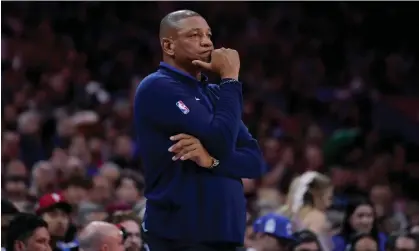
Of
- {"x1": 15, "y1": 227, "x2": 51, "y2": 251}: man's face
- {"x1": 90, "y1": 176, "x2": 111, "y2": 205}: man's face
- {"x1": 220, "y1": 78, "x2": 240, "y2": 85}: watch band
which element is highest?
{"x1": 220, "y1": 78, "x2": 240, "y2": 85}: watch band

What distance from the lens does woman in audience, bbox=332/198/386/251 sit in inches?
316

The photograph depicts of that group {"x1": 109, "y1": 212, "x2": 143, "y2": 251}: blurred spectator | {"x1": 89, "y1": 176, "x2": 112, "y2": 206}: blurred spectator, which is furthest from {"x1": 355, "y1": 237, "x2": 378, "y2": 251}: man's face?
{"x1": 89, "y1": 176, "x2": 112, "y2": 206}: blurred spectator

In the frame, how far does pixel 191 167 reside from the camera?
177 inches

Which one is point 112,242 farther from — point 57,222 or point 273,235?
point 273,235

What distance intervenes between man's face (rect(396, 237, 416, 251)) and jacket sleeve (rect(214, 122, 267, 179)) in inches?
138

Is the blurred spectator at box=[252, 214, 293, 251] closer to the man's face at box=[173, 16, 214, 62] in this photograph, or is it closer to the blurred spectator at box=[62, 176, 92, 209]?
the blurred spectator at box=[62, 176, 92, 209]

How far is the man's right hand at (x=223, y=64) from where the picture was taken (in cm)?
455

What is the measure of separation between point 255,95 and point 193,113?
1057cm

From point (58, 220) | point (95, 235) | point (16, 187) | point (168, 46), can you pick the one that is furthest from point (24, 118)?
point (168, 46)

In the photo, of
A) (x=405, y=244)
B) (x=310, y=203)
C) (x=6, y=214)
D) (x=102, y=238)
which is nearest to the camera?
(x=102, y=238)

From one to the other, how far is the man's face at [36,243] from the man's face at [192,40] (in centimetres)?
199

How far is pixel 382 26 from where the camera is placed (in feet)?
52.8

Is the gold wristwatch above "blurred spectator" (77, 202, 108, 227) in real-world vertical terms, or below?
above

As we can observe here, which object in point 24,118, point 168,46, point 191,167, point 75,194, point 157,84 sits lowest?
point 75,194
